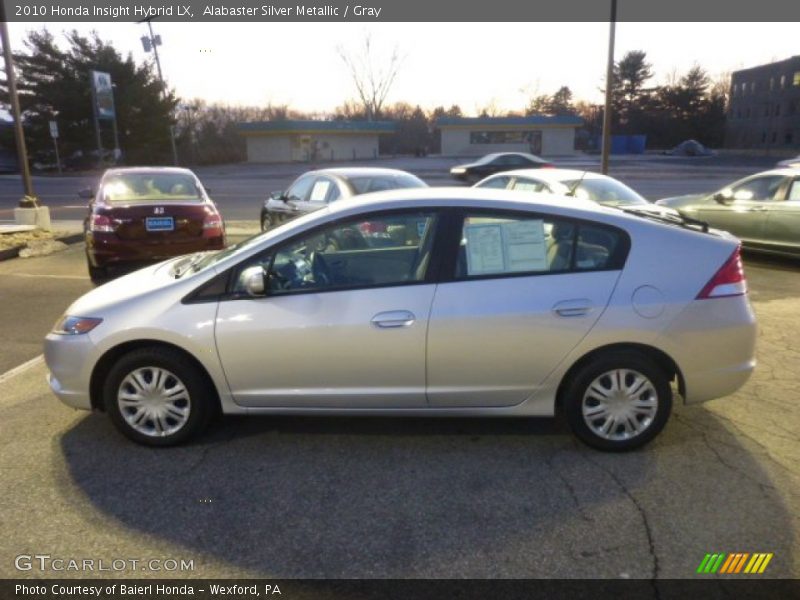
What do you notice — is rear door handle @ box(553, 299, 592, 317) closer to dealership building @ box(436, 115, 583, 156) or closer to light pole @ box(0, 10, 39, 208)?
light pole @ box(0, 10, 39, 208)

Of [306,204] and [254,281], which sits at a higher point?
[254,281]

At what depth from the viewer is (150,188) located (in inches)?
364

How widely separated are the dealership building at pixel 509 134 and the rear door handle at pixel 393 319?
172 feet

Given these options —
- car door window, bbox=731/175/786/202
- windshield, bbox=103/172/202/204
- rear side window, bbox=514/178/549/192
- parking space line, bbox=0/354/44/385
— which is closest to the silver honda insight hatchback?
parking space line, bbox=0/354/44/385

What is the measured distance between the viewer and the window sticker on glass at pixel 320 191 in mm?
9359

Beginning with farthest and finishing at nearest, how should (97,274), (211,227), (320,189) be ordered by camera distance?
1. (320,189)
2. (97,274)
3. (211,227)

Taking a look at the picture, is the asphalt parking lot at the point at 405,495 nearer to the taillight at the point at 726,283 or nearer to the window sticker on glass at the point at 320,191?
the taillight at the point at 726,283

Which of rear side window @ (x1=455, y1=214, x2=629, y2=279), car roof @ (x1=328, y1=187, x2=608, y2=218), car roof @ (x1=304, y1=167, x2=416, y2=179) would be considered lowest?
rear side window @ (x1=455, y1=214, x2=629, y2=279)

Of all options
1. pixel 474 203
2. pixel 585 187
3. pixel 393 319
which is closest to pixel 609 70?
pixel 585 187

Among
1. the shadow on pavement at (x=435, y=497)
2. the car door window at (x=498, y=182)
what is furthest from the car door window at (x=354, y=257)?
the car door window at (x=498, y=182)

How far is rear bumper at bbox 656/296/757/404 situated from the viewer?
361cm

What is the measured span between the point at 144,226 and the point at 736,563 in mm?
7583

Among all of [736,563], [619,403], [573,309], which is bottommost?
[736,563]

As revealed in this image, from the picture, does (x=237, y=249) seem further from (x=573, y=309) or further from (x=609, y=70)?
(x=609, y=70)
